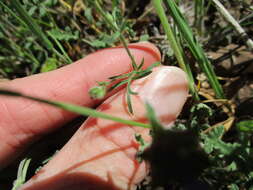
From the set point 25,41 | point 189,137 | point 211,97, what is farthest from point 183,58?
point 25,41

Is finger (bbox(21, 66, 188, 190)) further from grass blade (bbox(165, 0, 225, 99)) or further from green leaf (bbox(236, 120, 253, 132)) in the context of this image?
green leaf (bbox(236, 120, 253, 132))

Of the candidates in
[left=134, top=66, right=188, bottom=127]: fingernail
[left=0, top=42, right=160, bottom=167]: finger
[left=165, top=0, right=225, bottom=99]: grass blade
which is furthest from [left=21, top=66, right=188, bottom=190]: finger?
[left=0, top=42, right=160, bottom=167]: finger

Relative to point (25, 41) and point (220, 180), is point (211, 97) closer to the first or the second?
point (220, 180)

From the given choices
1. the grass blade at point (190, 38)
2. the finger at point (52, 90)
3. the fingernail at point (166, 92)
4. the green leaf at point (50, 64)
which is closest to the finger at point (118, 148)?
the fingernail at point (166, 92)

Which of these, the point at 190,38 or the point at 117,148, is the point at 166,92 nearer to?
the point at 190,38

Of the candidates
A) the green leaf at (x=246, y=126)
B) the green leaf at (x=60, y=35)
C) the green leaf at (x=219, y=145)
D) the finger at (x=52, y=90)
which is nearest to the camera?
the green leaf at (x=219, y=145)

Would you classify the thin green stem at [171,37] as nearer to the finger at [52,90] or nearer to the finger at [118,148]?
the finger at [118,148]
